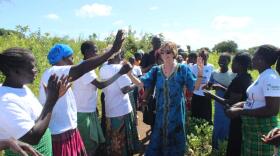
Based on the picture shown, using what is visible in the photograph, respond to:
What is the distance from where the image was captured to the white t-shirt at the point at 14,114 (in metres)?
2.29

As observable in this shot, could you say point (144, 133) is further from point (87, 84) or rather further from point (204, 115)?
point (87, 84)

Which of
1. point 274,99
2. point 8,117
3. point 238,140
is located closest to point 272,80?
point 274,99

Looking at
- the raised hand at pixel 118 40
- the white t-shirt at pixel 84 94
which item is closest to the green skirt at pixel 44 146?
the raised hand at pixel 118 40

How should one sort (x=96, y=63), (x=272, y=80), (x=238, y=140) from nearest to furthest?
(x=96, y=63) < (x=272, y=80) < (x=238, y=140)

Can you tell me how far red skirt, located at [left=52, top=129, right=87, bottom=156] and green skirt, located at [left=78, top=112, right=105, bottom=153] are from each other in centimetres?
109

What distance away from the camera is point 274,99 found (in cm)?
333

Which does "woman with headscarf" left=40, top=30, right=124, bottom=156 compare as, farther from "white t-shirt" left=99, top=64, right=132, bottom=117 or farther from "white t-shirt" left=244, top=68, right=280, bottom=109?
"white t-shirt" left=99, top=64, right=132, bottom=117

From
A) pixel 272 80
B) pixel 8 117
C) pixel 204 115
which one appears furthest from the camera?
pixel 204 115

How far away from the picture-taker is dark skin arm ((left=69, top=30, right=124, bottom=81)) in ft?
10.3

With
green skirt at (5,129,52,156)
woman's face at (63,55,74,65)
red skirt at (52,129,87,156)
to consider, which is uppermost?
woman's face at (63,55,74,65)

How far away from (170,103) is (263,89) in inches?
52.9

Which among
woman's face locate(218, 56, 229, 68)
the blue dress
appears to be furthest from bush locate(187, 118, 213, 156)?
woman's face locate(218, 56, 229, 68)

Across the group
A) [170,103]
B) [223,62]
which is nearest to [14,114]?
[170,103]

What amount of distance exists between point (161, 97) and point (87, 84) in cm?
91
